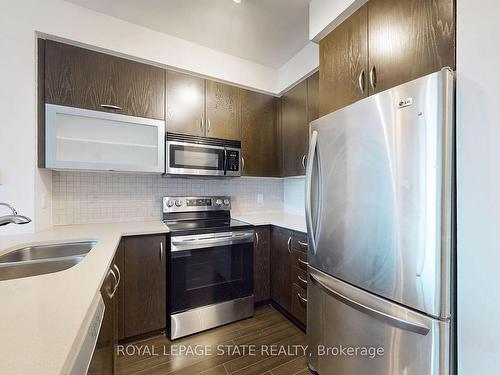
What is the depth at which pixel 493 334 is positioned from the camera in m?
0.81

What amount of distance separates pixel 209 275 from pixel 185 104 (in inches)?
60.9

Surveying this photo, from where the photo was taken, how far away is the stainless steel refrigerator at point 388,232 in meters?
0.89

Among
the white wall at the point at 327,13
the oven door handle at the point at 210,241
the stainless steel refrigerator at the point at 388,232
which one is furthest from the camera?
the oven door handle at the point at 210,241

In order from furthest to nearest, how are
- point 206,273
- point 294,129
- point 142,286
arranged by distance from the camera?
1. point 294,129
2. point 206,273
3. point 142,286

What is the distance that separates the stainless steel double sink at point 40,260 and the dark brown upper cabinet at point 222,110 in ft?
4.52

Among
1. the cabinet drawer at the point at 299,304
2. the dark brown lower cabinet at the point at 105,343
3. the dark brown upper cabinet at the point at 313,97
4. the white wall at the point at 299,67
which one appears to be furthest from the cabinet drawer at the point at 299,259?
the white wall at the point at 299,67

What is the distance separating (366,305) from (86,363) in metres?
1.13

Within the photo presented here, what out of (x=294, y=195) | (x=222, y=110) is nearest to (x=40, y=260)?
(x=222, y=110)

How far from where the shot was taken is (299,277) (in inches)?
76.7

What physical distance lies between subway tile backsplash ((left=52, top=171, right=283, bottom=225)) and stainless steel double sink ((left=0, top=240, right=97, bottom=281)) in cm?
73

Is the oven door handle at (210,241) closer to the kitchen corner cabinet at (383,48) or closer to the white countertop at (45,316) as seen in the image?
the white countertop at (45,316)

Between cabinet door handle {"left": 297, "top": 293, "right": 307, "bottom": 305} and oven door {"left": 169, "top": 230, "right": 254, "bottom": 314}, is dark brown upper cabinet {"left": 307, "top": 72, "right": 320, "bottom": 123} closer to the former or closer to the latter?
oven door {"left": 169, "top": 230, "right": 254, "bottom": 314}

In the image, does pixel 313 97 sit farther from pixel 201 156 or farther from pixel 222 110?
pixel 201 156

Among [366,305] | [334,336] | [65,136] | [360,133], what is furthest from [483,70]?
[65,136]
